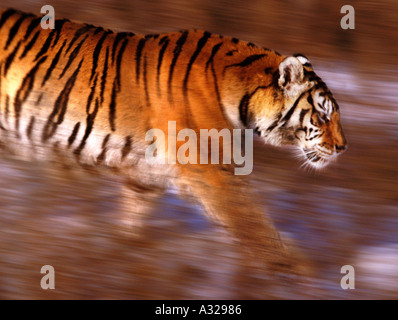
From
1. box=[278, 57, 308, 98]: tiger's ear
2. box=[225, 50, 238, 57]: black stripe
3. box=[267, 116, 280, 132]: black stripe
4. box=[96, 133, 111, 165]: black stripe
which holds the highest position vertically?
box=[225, 50, 238, 57]: black stripe

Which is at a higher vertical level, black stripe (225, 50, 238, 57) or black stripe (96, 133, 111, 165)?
black stripe (225, 50, 238, 57)

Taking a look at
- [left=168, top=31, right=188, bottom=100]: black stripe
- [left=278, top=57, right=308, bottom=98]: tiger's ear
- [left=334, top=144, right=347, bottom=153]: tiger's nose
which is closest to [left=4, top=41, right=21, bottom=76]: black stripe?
[left=168, top=31, right=188, bottom=100]: black stripe

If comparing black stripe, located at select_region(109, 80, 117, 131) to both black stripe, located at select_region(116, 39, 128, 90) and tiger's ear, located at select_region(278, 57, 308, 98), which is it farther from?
tiger's ear, located at select_region(278, 57, 308, 98)

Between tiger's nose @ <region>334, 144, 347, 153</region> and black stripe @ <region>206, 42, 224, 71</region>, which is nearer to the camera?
black stripe @ <region>206, 42, 224, 71</region>

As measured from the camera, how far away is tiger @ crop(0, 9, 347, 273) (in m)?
2.01

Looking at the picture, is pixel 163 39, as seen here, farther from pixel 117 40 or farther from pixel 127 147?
pixel 127 147

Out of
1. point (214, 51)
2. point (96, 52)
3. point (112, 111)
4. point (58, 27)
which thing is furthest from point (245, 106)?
point (58, 27)

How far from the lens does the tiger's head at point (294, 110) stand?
200cm

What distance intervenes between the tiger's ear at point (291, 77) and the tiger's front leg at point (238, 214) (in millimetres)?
349

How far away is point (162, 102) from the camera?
2018mm

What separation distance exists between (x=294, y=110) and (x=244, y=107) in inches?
6.7

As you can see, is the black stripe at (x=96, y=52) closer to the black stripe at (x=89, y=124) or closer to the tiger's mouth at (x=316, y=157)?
the black stripe at (x=89, y=124)

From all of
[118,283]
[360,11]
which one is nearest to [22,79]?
[118,283]

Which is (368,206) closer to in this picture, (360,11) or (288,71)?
(288,71)
